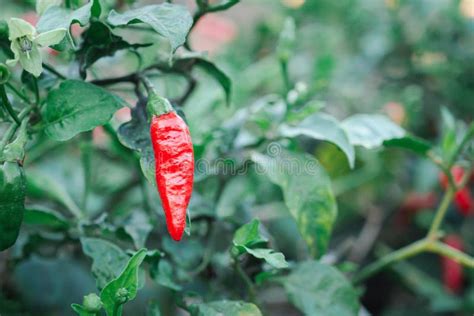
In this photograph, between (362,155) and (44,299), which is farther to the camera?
(362,155)

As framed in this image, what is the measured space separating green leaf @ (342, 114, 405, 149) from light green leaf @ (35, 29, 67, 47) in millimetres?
404

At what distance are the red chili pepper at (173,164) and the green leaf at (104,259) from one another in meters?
0.12

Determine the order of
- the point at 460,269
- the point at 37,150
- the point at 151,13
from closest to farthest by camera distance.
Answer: the point at 151,13
the point at 37,150
the point at 460,269

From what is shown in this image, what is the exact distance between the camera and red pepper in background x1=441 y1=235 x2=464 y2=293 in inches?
50.5

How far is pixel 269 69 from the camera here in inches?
54.1

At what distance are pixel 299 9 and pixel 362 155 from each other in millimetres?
518

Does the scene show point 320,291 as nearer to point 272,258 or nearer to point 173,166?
point 272,258

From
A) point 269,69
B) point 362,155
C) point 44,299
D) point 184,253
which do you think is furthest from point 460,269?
point 44,299

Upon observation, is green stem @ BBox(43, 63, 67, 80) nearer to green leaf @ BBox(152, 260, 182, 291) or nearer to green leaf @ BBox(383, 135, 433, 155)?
green leaf @ BBox(152, 260, 182, 291)

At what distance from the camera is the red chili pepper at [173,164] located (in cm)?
58

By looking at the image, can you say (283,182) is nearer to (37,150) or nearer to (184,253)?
(184,253)

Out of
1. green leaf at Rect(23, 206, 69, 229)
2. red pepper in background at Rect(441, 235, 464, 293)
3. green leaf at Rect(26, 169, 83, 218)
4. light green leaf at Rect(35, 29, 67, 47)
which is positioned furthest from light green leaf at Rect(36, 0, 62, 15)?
red pepper in background at Rect(441, 235, 464, 293)

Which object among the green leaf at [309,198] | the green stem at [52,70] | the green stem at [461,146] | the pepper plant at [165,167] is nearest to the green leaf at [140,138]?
the pepper plant at [165,167]

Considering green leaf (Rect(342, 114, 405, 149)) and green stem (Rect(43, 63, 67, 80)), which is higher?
green stem (Rect(43, 63, 67, 80))
